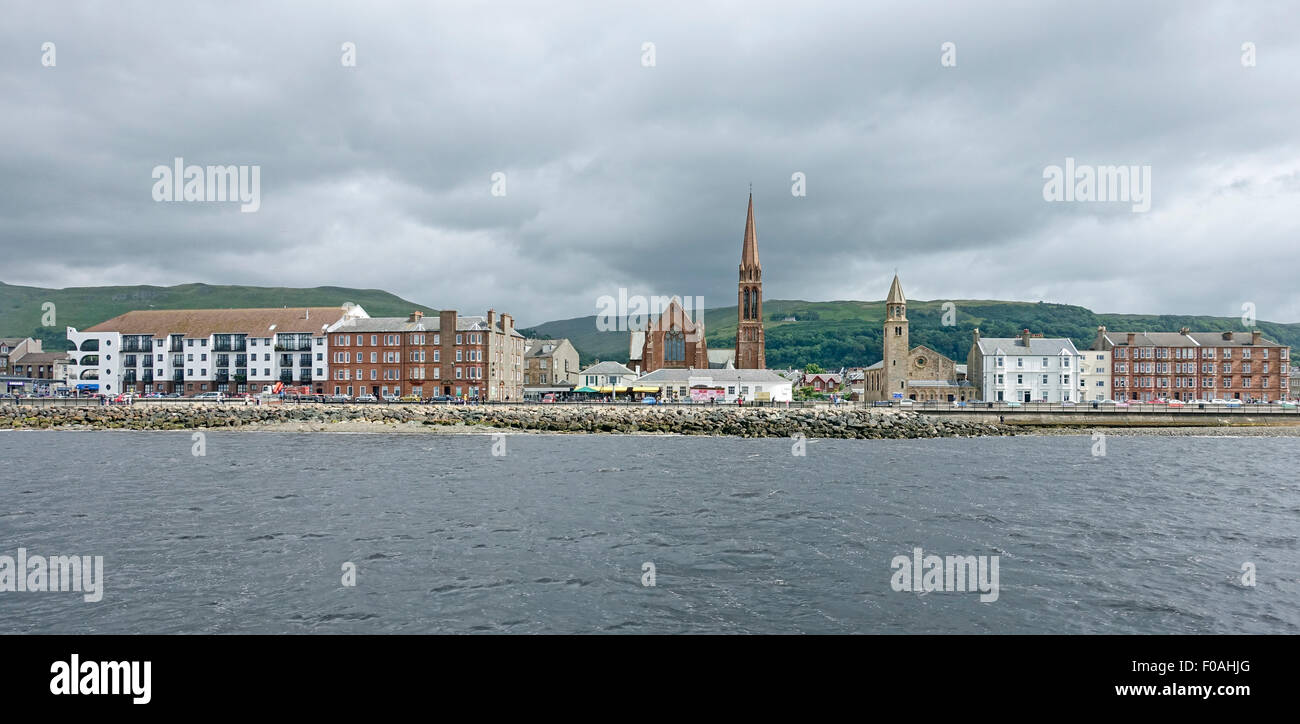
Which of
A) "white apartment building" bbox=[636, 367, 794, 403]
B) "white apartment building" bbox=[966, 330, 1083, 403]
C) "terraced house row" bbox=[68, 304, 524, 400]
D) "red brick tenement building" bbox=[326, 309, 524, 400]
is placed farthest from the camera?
"white apartment building" bbox=[966, 330, 1083, 403]

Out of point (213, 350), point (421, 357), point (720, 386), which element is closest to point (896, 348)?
point (720, 386)

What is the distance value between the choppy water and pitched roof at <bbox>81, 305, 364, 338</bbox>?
60.5 m

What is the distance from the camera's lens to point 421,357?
294 ft

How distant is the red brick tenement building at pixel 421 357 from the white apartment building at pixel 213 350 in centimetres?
338

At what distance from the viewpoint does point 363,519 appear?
68.8 feet

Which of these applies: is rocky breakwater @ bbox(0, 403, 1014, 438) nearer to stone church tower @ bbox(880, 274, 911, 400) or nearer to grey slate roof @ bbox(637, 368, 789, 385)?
grey slate roof @ bbox(637, 368, 789, 385)

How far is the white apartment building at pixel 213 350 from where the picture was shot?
94000mm

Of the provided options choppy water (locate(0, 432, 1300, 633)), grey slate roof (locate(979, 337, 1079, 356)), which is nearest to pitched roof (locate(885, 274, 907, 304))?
grey slate roof (locate(979, 337, 1079, 356))

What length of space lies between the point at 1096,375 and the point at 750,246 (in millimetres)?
58173

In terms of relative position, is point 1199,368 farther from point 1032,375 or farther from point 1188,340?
point 1032,375

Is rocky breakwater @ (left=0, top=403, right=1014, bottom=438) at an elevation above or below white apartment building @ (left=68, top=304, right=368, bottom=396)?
below

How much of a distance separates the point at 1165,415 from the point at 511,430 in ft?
212

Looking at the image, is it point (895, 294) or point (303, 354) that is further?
point (895, 294)

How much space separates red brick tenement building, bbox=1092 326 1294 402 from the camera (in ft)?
322
